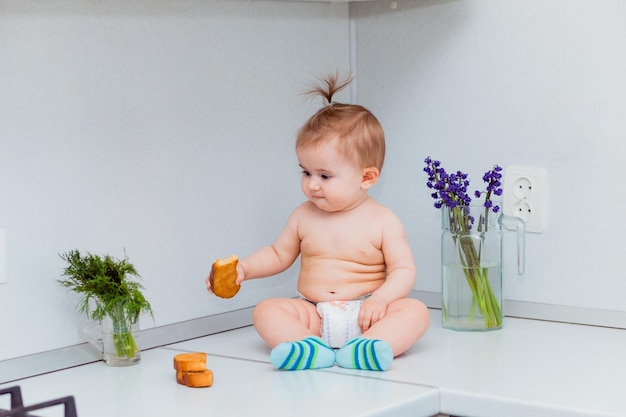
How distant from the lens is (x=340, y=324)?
1.36 m

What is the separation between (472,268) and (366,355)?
1.09 ft

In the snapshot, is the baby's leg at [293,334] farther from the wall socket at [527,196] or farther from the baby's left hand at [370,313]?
the wall socket at [527,196]

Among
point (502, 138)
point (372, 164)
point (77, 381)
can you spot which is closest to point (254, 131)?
point (372, 164)

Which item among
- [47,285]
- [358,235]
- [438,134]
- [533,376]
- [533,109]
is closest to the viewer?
[533,376]

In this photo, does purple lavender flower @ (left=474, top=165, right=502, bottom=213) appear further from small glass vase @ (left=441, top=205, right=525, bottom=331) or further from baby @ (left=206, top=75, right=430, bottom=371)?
baby @ (left=206, top=75, right=430, bottom=371)

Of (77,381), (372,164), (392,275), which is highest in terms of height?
(372,164)

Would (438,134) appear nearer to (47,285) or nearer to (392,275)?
(392,275)

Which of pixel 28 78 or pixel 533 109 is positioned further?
pixel 533 109

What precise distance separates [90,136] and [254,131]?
332mm

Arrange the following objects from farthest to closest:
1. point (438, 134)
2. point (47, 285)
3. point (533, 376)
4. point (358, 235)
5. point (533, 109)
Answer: point (438, 134), point (533, 109), point (358, 235), point (47, 285), point (533, 376)

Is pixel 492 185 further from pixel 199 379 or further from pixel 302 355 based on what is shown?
pixel 199 379

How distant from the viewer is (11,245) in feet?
4.16

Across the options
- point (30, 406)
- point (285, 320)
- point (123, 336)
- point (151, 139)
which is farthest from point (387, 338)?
point (30, 406)

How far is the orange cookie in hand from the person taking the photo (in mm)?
1348
